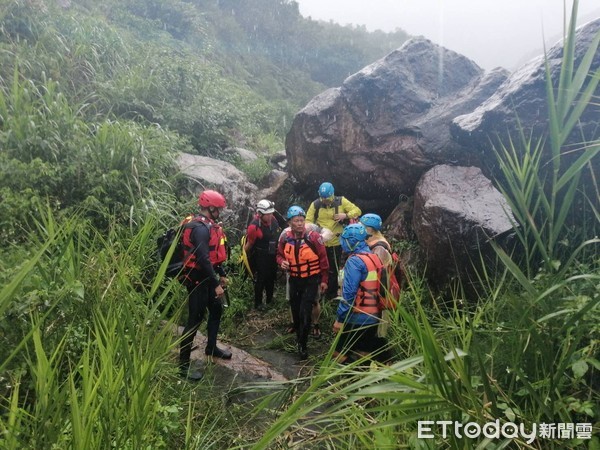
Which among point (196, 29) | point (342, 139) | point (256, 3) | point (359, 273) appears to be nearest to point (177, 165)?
point (342, 139)

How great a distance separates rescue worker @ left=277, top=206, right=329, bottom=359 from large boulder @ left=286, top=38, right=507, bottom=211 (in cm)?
313

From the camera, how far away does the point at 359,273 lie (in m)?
3.52

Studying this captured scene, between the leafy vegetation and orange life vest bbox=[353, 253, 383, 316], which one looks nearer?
the leafy vegetation

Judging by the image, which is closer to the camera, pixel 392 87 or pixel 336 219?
pixel 336 219

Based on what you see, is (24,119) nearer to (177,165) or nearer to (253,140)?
(177,165)

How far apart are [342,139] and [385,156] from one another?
1015mm

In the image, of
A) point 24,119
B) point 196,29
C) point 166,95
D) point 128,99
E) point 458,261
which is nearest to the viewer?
point 24,119

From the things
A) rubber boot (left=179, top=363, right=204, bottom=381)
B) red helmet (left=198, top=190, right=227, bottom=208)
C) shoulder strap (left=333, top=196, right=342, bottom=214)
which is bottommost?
rubber boot (left=179, top=363, right=204, bottom=381)

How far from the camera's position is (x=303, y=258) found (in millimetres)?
4766

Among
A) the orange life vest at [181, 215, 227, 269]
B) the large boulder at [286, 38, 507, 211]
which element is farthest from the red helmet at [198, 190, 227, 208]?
the large boulder at [286, 38, 507, 211]

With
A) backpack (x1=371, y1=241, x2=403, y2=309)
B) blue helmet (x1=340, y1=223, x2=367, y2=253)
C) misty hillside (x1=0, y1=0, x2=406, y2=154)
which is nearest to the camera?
backpack (x1=371, y1=241, x2=403, y2=309)

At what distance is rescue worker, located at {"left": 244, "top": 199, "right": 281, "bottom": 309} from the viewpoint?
5.96 meters

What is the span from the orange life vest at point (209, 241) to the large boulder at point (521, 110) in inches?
147

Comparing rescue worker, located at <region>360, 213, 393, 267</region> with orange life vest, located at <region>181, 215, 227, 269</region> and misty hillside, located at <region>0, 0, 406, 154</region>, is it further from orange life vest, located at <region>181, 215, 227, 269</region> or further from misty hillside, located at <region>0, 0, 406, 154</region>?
misty hillside, located at <region>0, 0, 406, 154</region>
